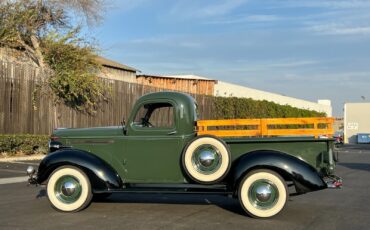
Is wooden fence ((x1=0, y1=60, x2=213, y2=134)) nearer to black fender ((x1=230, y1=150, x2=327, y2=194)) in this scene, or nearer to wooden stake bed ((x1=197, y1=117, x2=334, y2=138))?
wooden stake bed ((x1=197, y1=117, x2=334, y2=138))

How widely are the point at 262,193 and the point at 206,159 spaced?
1.01 meters

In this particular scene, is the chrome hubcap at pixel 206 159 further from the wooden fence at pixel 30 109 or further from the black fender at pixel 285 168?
the wooden fence at pixel 30 109

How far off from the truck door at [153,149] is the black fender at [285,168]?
107cm

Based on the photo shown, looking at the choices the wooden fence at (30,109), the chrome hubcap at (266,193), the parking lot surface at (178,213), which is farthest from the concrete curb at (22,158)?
the chrome hubcap at (266,193)

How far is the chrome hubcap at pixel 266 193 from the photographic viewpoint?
7938mm

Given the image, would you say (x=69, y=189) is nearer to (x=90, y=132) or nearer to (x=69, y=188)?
(x=69, y=188)

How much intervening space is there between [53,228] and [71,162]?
1.55m

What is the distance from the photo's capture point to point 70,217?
7977mm

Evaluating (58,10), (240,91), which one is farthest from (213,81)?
(58,10)

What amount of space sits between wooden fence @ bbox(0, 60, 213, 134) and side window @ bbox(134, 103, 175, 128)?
11388 millimetres

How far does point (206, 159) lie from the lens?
26.4 ft

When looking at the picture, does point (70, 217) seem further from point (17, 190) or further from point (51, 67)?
point (51, 67)

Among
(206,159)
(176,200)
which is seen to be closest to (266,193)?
(206,159)

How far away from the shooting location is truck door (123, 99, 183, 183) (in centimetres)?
840
